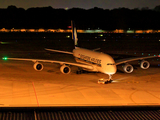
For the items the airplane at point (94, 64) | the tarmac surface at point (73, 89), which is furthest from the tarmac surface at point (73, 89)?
the airplane at point (94, 64)

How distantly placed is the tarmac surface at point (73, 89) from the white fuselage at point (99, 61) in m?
1.65

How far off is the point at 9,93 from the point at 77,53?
54.9 ft

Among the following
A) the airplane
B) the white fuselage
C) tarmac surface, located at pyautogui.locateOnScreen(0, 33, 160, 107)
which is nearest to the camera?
tarmac surface, located at pyautogui.locateOnScreen(0, 33, 160, 107)

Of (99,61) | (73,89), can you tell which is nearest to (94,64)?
(99,61)

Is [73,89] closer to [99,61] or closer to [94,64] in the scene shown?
[99,61]

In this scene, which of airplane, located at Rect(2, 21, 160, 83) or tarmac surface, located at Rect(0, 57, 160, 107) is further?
airplane, located at Rect(2, 21, 160, 83)

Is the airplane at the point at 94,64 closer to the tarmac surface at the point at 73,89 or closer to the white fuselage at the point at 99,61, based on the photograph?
the white fuselage at the point at 99,61

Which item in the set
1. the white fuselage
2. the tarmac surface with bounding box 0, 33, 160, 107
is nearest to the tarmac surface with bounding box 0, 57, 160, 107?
the tarmac surface with bounding box 0, 33, 160, 107

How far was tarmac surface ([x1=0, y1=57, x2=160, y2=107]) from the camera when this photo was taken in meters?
24.0

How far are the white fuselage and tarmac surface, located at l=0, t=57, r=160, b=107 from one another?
1654mm

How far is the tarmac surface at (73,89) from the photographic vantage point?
24.0m

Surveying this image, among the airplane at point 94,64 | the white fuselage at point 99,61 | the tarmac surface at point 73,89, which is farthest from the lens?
the airplane at point 94,64

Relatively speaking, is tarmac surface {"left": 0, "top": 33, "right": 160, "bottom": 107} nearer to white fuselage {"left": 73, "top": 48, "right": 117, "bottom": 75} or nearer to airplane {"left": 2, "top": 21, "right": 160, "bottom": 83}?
airplane {"left": 2, "top": 21, "right": 160, "bottom": 83}

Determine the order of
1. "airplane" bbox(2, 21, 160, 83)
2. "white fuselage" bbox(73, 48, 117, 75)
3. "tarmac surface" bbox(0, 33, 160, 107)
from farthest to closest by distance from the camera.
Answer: "airplane" bbox(2, 21, 160, 83) < "white fuselage" bbox(73, 48, 117, 75) < "tarmac surface" bbox(0, 33, 160, 107)
